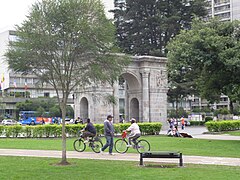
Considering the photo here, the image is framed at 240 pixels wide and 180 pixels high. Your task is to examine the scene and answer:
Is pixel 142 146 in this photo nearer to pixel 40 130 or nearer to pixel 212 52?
pixel 212 52

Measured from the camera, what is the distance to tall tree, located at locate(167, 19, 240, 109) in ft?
70.6

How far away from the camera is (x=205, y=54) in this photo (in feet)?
72.3

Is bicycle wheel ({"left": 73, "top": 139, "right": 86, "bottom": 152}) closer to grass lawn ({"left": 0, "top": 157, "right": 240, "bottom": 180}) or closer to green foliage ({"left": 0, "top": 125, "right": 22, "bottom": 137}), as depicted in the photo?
grass lawn ({"left": 0, "top": 157, "right": 240, "bottom": 180})

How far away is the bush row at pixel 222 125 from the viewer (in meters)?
35.0

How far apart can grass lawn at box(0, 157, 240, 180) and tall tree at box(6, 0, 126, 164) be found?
4.11 ft

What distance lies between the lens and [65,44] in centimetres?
1484


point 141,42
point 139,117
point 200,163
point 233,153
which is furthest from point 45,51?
point 141,42

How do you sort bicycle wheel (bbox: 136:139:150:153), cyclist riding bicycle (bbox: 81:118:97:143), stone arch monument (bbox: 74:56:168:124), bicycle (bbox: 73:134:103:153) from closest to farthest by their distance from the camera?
bicycle wheel (bbox: 136:139:150:153)
bicycle (bbox: 73:134:103:153)
cyclist riding bicycle (bbox: 81:118:97:143)
stone arch monument (bbox: 74:56:168:124)

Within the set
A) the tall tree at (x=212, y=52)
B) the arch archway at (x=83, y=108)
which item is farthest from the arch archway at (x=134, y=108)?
the tall tree at (x=212, y=52)

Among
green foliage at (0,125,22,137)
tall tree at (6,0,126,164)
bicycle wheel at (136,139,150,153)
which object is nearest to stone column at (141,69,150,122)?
green foliage at (0,125,22,137)

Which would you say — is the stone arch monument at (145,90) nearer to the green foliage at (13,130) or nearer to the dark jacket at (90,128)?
the green foliage at (13,130)

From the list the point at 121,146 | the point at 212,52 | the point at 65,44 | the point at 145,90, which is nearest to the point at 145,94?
the point at 145,90

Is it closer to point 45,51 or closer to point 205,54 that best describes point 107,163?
point 45,51

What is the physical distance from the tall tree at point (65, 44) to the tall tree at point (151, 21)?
36.1m
